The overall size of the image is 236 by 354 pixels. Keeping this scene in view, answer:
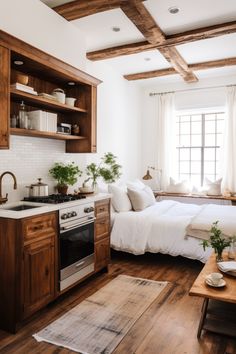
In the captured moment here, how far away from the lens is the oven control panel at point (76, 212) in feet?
9.20

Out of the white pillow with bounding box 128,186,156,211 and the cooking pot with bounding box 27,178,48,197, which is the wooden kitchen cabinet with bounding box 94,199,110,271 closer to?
the cooking pot with bounding box 27,178,48,197

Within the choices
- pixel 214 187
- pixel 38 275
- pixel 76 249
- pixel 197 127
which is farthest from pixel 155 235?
pixel 197 127

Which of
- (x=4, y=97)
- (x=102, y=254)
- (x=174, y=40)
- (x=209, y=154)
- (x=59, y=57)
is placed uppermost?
(x=174, y=40)

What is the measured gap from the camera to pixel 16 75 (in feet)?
9.50

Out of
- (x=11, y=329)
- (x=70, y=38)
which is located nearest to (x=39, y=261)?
(x=11, y=329)

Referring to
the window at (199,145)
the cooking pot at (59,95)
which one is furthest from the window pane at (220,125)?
the cooking pot at (59,95)

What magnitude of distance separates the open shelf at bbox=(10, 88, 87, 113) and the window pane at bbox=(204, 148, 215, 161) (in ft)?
11.8

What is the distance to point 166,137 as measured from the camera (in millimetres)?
6461

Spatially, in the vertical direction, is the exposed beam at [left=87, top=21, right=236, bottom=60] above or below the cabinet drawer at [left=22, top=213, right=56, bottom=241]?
above

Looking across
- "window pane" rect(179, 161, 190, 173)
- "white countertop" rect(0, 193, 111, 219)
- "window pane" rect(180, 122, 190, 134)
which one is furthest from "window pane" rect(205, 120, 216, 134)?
"white countertop" rect(0, 193, 111, 219)

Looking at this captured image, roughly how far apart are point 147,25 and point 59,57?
A: 1.13 m

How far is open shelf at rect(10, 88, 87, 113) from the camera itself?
9.03ft

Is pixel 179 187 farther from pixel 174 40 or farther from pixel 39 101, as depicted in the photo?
pixel 39 101

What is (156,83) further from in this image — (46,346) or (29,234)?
(46,346)
